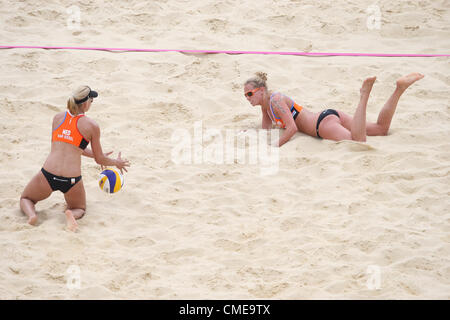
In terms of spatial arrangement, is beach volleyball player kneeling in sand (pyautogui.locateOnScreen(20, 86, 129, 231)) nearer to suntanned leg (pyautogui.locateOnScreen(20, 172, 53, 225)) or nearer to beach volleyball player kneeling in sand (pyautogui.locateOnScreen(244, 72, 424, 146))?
suntanned leg (pyautogui.locateOnScreen(20, 172, 53, 225))

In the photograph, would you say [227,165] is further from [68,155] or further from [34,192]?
[34,192]

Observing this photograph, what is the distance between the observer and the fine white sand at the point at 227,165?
12.6 feet

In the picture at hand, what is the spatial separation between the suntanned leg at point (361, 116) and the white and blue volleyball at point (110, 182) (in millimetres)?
2248

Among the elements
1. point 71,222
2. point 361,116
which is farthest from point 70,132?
point 361,116

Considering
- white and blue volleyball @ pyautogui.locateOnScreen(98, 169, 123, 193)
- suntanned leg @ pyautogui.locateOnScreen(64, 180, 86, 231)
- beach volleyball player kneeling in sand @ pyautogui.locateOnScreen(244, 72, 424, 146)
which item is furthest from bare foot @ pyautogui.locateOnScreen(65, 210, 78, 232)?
beach volleyball player kneeling in sand @ pyautogui.locateOnScreen(244, 72, 424, 146)

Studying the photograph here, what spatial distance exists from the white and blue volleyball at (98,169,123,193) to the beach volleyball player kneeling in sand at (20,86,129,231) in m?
0.17

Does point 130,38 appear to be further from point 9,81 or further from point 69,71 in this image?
point 9,81

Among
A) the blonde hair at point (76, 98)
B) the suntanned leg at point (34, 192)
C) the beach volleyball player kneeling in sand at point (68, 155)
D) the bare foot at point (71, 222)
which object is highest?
the blonde hair at point (76, 98)

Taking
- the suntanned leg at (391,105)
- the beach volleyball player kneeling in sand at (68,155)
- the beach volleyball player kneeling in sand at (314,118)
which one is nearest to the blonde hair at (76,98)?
the beach volleyball player kneeling in sand at (68,155)

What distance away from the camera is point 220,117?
629 cm

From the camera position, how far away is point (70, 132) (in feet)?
14.7

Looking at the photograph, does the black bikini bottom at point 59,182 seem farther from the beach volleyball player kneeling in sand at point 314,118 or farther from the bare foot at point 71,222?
the beach volleyball player kneeling in sand at point 314,118

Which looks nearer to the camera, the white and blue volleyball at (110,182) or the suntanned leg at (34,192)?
the suntanned leg at (34,192)

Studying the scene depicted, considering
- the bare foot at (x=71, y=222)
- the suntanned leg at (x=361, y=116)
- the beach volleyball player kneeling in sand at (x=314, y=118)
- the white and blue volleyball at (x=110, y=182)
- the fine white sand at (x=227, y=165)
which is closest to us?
the fine white sand at (x=227, y=165)
